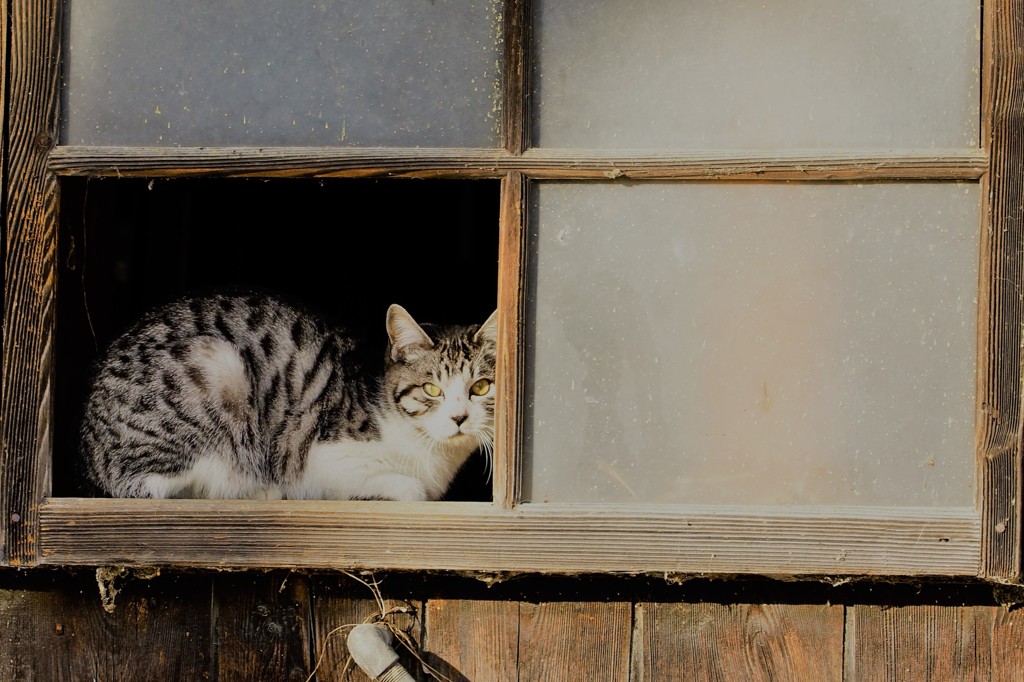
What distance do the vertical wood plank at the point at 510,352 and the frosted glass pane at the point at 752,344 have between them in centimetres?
4

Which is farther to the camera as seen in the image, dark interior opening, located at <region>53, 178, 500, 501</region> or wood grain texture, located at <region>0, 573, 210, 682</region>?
dark interior opening, located at <region>53, 178, 500, 501</region>

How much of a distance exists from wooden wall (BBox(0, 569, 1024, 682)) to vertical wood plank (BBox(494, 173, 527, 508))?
0.92ft

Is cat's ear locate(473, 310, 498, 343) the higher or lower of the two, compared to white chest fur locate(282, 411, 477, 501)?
higher

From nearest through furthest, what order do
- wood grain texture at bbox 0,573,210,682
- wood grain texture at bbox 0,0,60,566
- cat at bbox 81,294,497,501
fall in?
1. wood grain texture at bbox 0,0,60,566
2. wood grain texture at bbox 0,573,210,682
3. cat at bbox 81,294,497,501

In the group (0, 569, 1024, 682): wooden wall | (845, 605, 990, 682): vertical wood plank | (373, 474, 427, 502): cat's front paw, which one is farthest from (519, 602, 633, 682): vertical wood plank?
(373, 474, 427, 502): cat's front paw

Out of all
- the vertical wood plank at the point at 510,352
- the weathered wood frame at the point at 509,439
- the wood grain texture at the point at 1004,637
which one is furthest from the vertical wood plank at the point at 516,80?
the wood grain texture at the point at 1004,637

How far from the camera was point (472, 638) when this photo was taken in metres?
2.16

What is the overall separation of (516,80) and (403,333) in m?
1.00

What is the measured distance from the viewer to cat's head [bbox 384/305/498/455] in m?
2.72

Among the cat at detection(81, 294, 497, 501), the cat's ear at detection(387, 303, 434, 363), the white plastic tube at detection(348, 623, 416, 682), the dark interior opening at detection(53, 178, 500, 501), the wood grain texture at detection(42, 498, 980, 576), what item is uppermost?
the dark interior opening at detection(53, 178, 500, 501)

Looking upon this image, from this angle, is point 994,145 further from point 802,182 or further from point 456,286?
point 456,286

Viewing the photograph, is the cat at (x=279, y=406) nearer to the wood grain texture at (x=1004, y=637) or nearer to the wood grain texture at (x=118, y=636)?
the wood grain texture at (x=118, y=636)

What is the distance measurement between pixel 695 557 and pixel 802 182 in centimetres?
81

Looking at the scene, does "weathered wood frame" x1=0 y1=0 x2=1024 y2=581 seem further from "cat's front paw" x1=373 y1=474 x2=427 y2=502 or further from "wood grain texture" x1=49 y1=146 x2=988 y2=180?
"cat's front paw" x1=373 y1=474 x2=427 y2=502
